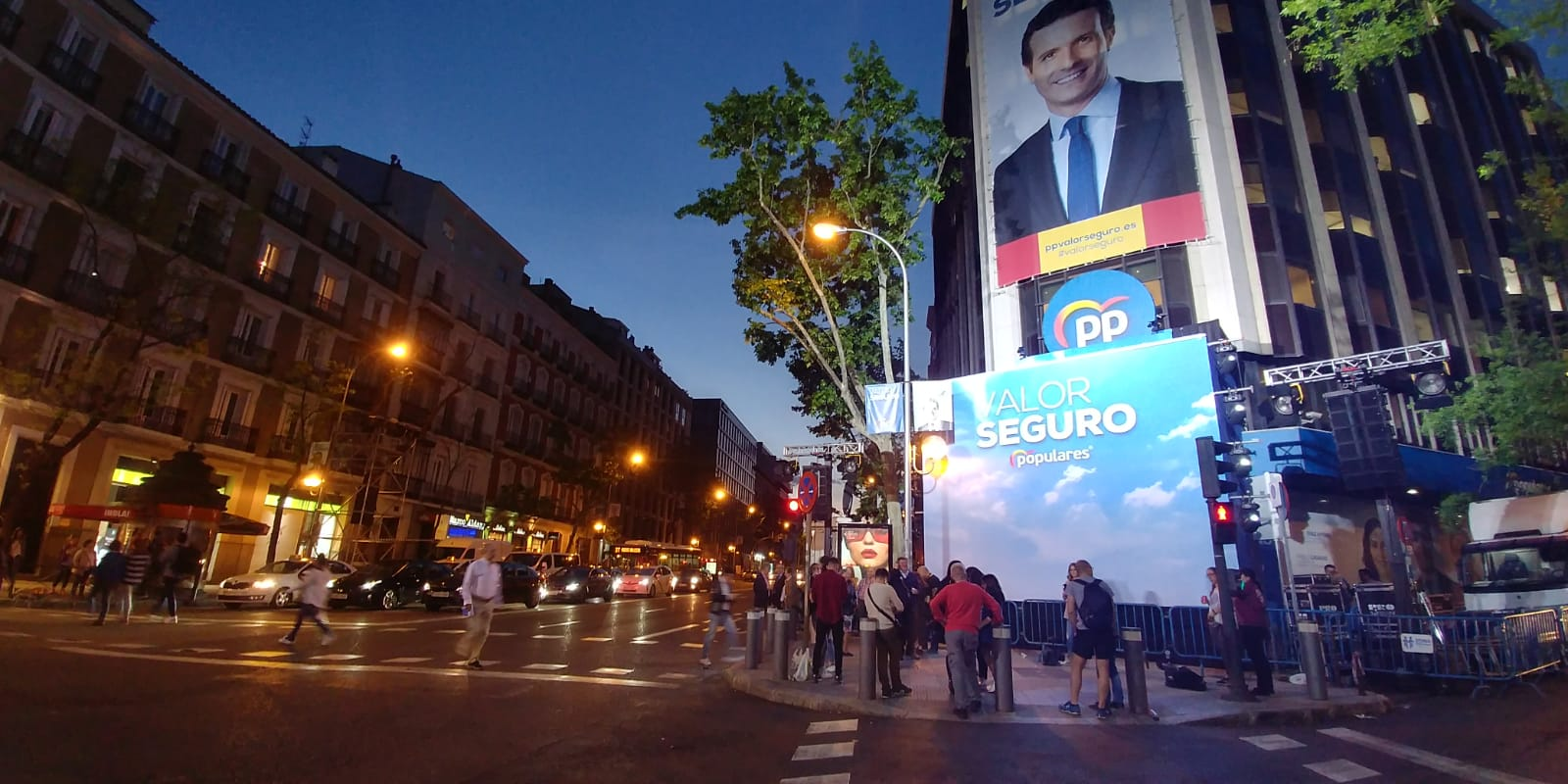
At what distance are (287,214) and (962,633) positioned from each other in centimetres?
3310

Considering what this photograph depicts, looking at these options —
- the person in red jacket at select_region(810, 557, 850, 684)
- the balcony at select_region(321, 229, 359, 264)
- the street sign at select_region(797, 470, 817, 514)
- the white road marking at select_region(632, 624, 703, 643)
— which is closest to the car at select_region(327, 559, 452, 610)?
the white road marking at select_region(632, 624, 703, 643)

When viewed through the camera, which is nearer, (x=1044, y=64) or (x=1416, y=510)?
(x=1416, y=510)

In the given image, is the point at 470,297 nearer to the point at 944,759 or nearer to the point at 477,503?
the point at 477,503

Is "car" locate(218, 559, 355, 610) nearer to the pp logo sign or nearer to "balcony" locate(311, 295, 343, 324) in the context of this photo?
"balcony" locate(311, 295, 343, 324)

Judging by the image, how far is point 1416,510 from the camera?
20.9 m

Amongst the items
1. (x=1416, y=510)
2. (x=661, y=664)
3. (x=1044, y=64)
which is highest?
(x=1044, y=64)

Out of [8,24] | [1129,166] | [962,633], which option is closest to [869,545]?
[962,633]

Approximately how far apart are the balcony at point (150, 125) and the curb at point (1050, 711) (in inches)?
1153

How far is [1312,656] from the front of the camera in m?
9.23

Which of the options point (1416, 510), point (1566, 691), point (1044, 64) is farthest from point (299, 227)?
point (1416, 510)

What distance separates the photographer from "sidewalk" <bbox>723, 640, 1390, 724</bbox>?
26.8 ft

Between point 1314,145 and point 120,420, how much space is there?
41444mm

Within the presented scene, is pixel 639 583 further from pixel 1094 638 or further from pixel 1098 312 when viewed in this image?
pixel 1094 638

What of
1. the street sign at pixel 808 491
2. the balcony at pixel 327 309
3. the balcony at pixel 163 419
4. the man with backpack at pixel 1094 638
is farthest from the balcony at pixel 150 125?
the man with backpack at pixel 1094 638
